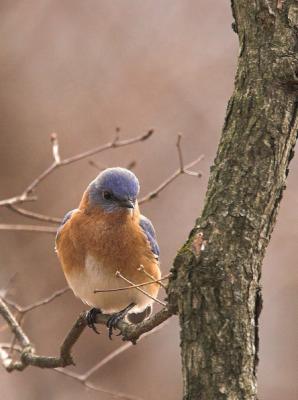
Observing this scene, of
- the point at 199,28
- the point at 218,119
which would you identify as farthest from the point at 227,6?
the point at 218,119

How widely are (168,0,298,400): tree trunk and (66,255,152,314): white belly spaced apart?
1754 millimetres

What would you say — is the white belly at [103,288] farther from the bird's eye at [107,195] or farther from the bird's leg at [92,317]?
the bird's eye at [107,195]

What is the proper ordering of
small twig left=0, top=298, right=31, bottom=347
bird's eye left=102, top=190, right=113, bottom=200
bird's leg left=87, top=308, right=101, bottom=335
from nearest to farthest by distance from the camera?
1. small twig left=0, top=298, right=31, bottom=347
2. bird's leg left=87, top=308, right=101, bottom=335
3. bird's eye left=102, top=190, right=113, bottom=200

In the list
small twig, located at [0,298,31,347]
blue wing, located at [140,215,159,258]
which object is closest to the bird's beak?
blue wing, located at [140,215,159,258]

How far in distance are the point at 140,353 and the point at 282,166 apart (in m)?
5.55

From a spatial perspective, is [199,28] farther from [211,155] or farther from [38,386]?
[38,386]

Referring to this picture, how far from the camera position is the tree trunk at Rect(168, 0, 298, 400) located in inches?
105

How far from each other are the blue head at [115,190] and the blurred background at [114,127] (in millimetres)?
2972

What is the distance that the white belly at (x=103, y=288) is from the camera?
14.7ft

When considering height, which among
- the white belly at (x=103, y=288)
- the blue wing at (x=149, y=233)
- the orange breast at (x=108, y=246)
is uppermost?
the blue wing at (x=149, y=233)

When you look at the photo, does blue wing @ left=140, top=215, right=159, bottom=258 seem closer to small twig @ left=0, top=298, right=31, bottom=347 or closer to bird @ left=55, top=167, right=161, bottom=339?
bird @ left=55, top=167, right=161, bottom=339

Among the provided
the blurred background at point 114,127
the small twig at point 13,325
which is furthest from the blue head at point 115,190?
the blurred background at point 114,127

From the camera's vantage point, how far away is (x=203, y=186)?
823 cm

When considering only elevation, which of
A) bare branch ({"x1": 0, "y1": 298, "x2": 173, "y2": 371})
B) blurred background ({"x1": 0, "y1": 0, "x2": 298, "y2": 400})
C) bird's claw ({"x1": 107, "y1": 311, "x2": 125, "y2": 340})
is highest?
blurred background ({"x1": 0, "y1": 0, "x2": 298, "y2": 400})
